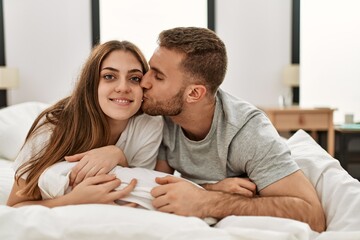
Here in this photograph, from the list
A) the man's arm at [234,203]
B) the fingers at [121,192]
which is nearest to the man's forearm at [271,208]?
the man's arm at [234,203]

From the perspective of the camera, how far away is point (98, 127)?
1519mm

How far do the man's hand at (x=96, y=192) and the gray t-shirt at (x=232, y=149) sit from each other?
0.37 metres

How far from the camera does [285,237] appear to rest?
0.96 metres

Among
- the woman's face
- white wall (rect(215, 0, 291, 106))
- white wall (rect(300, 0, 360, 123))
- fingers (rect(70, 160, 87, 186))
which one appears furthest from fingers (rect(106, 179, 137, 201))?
white wall (rect(300, 0, 360, 123))

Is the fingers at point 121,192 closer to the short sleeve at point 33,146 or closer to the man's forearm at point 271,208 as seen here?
the man's forearm at point 271,208

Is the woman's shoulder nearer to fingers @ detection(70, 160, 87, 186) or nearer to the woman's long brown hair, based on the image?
the woman's long brown hair

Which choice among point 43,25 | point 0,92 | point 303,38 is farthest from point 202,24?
point 0,92

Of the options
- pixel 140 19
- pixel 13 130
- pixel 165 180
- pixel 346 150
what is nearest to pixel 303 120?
pixel 346 150

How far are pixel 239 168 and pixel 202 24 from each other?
3196 millimetres

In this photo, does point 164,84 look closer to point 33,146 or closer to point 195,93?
point 195,93

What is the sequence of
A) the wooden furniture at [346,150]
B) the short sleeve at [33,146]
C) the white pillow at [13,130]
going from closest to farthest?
the short sleeve at [33,146], the white pillow at [13,130], the wooden furniture at [346,150]

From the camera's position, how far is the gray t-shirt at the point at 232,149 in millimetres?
1376

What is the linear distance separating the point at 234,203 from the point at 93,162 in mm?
435

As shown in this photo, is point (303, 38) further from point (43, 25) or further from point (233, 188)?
point (233, 188)
